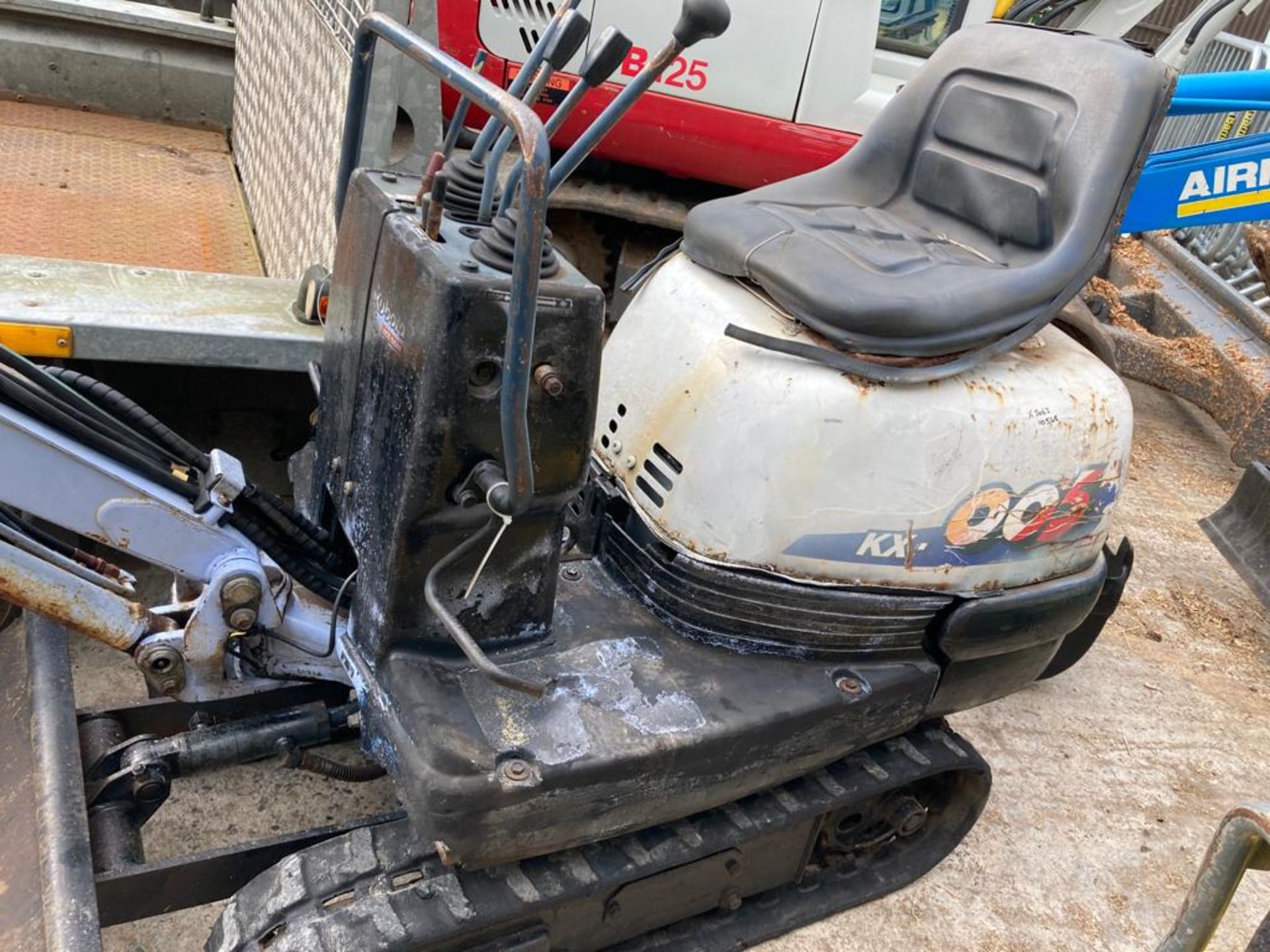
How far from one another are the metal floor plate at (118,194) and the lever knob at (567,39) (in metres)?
2.04

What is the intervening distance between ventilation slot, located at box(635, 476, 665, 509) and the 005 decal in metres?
0.25

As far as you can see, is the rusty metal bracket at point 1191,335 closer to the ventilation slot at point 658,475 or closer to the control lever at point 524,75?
the ventilation slot at point 658,475

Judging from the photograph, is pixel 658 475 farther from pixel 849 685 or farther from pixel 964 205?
pixel 964 205

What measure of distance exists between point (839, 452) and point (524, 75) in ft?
2.65

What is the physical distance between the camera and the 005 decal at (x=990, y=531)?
78.6 inches

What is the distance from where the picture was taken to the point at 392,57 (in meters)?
2.31

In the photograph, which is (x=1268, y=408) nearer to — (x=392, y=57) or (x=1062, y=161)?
(x=1062, y=161)

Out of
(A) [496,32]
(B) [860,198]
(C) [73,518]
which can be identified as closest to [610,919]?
(C) [73,518]

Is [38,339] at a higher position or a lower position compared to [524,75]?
lower

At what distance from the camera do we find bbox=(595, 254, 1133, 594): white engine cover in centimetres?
193

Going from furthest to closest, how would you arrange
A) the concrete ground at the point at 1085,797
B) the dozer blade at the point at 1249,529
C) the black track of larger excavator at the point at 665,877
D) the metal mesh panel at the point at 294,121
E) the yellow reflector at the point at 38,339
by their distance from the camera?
the dozer blade at the point at 1249,529, the metal mesh panel at the point at 294,121, the concrete ground at the point at 1085,797, the yellow reflector at the point at 38,339, the black track of larger excavator at the point at 665,877

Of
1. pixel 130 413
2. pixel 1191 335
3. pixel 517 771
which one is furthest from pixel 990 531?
pixel 1191 335

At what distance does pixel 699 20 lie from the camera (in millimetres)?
1465

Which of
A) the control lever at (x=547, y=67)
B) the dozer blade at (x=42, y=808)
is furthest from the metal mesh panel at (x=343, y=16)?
the dozer blade at (x=42, y=808)
